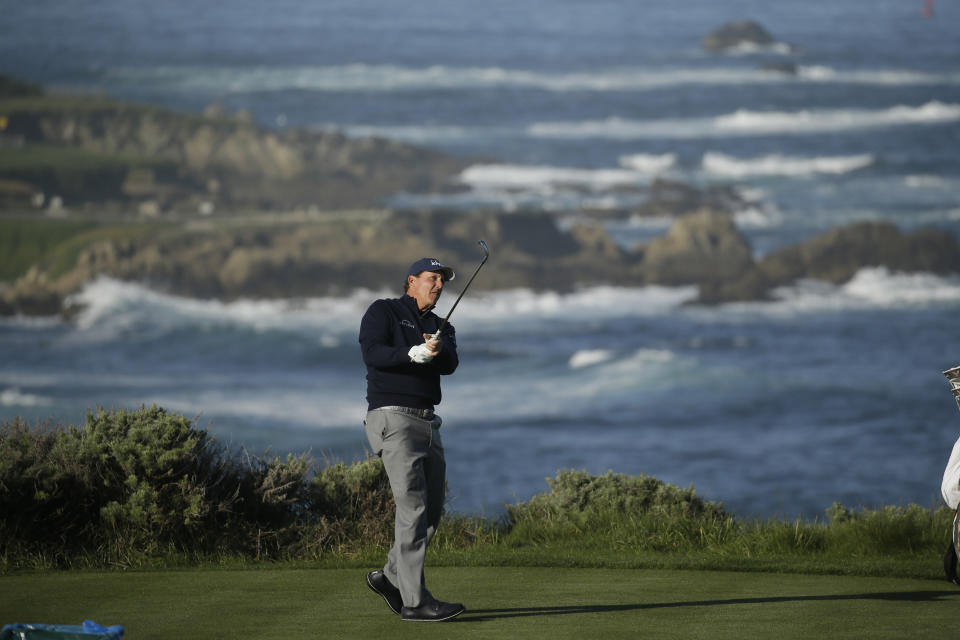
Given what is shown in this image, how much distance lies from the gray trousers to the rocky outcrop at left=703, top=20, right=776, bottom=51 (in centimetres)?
7589

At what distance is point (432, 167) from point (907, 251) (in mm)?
26678

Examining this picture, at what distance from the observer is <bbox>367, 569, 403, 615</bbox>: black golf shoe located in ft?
24.2

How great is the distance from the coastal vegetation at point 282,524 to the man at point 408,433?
6.82 ft

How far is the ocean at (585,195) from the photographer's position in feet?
227

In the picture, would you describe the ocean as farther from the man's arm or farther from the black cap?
the man's arm

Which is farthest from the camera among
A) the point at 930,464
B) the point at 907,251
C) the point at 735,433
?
the point at 907,251

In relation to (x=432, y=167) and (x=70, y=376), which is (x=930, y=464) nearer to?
(x=432, y=167)

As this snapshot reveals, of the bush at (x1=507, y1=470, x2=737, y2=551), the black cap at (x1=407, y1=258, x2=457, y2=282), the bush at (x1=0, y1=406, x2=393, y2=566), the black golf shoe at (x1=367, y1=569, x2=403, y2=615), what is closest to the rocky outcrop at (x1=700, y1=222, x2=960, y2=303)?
the bush at (x1=507, y1=470, x2=737, y2=551)

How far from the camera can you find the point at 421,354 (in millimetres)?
6953

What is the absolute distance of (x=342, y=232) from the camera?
79.1m

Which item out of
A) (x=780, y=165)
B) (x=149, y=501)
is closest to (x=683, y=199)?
(x=780, y=165)

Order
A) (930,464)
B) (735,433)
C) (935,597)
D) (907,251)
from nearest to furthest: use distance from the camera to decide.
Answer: (935,597)
(930,464)
(735,433)
(907,251)

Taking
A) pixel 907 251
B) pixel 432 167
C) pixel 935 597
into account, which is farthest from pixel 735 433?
pixel 935 597

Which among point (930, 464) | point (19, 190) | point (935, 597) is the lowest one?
point (930, 464)
